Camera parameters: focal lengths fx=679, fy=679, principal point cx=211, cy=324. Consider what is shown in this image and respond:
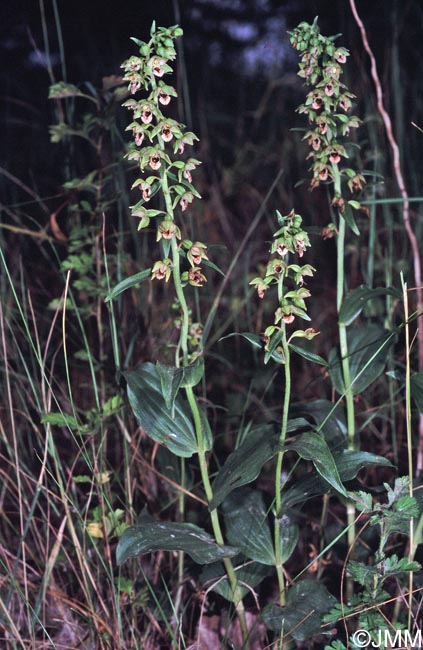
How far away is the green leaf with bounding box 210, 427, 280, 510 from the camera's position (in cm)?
176

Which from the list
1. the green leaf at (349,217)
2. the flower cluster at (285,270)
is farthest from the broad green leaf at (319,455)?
the green leaf at (349,217)

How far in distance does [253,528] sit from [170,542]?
1.02ft

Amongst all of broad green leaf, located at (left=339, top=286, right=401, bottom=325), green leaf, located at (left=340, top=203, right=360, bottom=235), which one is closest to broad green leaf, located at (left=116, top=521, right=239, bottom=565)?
broad green leaf, located at (left=339, top=286, right=401, bottom=325)

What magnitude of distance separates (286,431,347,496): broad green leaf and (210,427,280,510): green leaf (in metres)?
0.08

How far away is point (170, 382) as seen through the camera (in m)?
1.76

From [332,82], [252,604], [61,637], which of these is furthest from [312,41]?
[61,637]

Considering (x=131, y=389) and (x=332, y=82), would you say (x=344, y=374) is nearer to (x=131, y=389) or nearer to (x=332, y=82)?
(x=131, y=389)

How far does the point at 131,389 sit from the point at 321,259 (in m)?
2.27

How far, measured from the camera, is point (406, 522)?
1734 mm

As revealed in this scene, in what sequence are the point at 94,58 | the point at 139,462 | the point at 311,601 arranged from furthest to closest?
the point at 94,58 < the point at 139,462 < the point at 311,601

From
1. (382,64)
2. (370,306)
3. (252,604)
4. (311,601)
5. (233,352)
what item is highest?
(382,64)

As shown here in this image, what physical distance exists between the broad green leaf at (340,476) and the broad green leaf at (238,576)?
0.30m

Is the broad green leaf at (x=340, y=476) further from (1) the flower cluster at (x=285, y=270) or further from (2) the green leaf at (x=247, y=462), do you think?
(1) the flower cluster at (x=285, y=270)

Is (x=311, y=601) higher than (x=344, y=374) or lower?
lower
